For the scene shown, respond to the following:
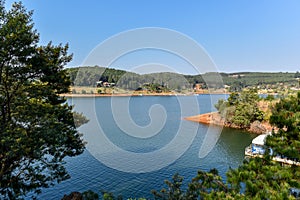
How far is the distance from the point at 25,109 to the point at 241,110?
2826cm

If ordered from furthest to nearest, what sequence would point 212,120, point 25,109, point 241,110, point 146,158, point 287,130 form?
1. point 212,120
2. point 241,110
3. point 146,158
4. point 25,109
5. point 287,130

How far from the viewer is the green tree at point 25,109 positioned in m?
6.82

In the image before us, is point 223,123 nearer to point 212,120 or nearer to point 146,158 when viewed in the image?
point 212,120

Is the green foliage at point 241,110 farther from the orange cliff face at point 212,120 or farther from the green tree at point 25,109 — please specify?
the green tree at point 25,109

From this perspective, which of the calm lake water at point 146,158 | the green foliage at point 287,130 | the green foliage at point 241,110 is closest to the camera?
the green foliage at point 287,130

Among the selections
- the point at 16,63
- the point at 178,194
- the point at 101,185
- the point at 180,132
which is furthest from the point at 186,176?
the point at 180,132

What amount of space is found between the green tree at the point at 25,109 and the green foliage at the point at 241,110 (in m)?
26.5

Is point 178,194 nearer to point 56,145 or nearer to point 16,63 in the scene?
point 56,145

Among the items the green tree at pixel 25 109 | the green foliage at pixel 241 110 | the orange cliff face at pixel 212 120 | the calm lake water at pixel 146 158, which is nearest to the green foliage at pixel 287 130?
the green tree at pixel 25 109

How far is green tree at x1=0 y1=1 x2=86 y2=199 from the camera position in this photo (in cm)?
682

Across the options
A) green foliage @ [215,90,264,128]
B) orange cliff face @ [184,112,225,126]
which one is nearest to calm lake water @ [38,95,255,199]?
green foliage @ [215,90,264,128]

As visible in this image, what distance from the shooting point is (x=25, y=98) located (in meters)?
7.63

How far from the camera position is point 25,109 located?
7551 mm

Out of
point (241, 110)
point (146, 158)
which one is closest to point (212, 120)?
point (241, 110)
